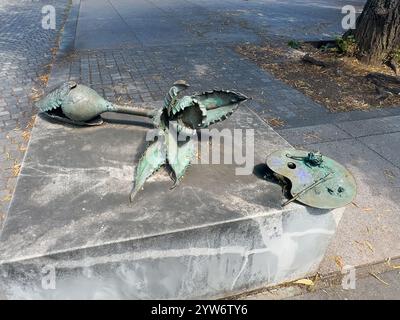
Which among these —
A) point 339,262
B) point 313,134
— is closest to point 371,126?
point 313,134

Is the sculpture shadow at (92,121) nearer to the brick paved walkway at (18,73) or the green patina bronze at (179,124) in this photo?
the green patina bronze at (179,124)

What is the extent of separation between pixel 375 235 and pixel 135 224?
6.65ft

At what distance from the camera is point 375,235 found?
9.64ft

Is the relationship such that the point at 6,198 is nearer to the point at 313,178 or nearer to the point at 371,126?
the point at 313,178

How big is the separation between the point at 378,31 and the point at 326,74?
46.2 inches

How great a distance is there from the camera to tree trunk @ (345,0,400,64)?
20.6 ft

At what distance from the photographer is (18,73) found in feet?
21.2

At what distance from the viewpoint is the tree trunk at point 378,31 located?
20.6ft

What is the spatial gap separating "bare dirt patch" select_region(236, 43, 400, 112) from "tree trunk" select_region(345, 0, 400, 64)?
22 cm

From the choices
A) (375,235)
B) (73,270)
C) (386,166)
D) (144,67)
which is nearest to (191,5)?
(144,67)

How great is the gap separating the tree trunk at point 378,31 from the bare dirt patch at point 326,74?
225mm

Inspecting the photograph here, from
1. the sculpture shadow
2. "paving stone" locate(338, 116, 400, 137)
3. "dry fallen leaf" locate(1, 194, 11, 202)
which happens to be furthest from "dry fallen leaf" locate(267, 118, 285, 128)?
"dry fallen leaf" locate(1, 194, 11, 202)

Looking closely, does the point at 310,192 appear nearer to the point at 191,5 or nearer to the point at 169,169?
the point at 169,169

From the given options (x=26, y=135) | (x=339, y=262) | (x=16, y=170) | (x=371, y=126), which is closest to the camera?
(x=339, y=262)
